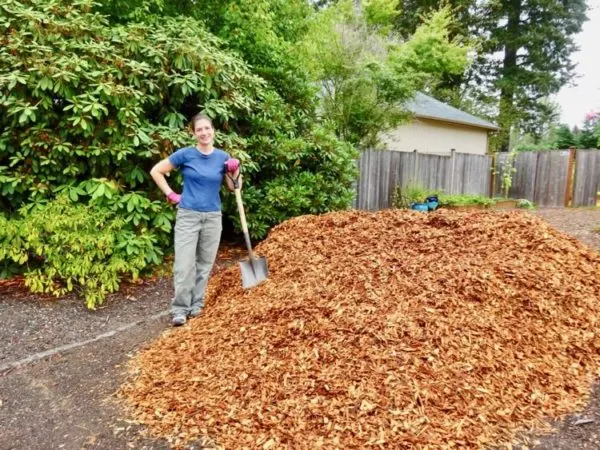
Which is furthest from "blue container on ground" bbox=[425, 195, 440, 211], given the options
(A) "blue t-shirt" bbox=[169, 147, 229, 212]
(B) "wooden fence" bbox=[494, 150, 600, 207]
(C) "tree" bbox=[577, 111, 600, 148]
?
(C) "tree" bbox=[577, 111, 600, 148]

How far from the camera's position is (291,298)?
10.2 ft

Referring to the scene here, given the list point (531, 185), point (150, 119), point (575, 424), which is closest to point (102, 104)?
point (150, 119)

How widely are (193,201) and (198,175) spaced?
0.20m

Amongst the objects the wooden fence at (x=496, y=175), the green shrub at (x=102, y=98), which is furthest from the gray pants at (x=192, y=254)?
the wooden fence at (x=496, y=175)

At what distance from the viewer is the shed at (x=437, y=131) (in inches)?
555

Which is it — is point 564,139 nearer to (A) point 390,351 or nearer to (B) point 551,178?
(B) point 551,178

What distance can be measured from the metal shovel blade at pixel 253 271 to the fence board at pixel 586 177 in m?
10.4

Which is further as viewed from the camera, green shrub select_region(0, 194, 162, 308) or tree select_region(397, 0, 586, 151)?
tree select_region(397, 0, 586, 151)

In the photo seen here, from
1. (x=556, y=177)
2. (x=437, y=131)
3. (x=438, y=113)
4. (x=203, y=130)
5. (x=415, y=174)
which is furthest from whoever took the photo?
(x=437, y=131)

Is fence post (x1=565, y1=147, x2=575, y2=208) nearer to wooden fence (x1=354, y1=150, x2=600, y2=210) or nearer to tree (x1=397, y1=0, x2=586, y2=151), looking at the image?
wooden fence (x1=354, y1=150, x2=600, y2=210)

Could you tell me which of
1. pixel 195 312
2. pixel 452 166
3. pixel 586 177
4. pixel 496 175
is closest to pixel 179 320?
pixel 195 312

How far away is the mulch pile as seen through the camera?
2.16 m

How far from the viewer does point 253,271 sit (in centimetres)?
374

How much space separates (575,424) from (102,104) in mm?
4218
